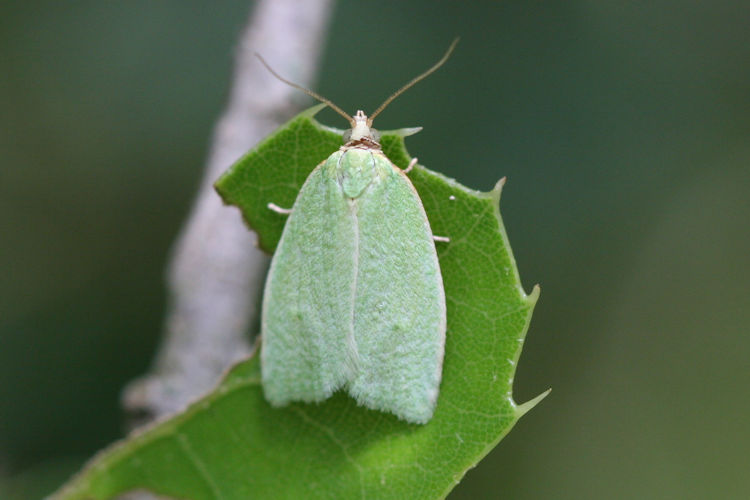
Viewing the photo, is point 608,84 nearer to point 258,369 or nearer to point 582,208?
point 582,208

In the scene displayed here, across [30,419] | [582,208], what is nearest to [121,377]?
[30,419]

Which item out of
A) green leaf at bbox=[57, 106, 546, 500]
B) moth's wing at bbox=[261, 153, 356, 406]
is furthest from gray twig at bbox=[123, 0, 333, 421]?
green leaf at bbox=[57, 106, 546, 500]

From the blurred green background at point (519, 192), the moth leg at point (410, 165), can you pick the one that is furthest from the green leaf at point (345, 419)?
the blurred green background at point (519, 192)

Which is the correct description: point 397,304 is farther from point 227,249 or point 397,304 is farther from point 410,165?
point 227,249

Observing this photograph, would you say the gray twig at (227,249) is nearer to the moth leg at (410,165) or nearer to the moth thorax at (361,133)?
the moth thorax at (361,133)

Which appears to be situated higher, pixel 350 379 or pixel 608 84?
pixel 608 84

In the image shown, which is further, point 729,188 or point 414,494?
point 729,188

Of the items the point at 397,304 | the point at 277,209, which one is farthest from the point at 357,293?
the point at 277,209

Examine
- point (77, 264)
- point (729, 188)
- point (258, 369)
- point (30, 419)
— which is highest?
point (729, 188)
